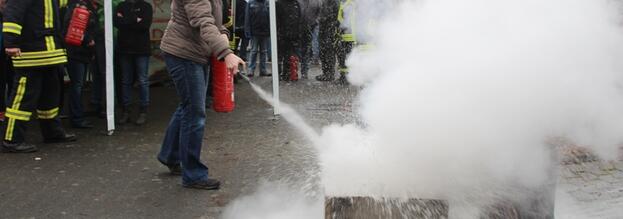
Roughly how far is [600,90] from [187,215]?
259cm

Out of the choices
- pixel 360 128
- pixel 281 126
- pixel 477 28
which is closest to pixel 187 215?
pixel 360 128

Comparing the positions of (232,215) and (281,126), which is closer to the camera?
(232,215)

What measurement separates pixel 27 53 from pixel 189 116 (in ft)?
7.02

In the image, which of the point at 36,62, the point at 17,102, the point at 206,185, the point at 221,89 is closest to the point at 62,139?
the point at 17,102

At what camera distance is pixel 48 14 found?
18.7 ft

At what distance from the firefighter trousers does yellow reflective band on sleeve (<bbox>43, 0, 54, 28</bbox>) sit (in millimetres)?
416

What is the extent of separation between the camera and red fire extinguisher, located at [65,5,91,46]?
6.52 metres

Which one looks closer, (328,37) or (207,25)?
(207,25)

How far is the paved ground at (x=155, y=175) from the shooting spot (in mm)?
4281

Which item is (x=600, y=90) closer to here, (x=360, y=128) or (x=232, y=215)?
(x=360, y=128)

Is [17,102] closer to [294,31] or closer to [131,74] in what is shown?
[131,74]

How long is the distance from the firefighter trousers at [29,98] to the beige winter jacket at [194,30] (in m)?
2.02

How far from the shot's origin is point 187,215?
411 cm

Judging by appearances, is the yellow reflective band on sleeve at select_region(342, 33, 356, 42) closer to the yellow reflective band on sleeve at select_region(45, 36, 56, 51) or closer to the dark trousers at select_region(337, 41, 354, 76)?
the dark trousers at select_region(337, 41, 354, 76)
